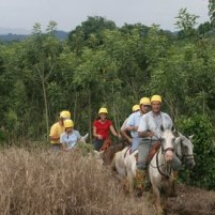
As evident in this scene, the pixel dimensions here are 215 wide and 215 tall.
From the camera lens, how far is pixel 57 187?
7984 millimetres

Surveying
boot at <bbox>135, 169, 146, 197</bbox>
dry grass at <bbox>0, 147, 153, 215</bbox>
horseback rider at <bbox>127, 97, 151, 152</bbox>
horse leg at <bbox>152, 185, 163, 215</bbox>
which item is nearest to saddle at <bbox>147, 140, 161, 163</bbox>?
boot at <bbox>135, 169, 146, 197</bbox>

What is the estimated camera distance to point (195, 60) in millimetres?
15773

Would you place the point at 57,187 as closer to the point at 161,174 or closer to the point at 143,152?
the point at 161,174

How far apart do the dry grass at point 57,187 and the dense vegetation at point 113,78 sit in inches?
267

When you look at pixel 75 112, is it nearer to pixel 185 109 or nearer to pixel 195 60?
pixel 185 109

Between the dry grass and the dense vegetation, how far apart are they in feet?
22.3

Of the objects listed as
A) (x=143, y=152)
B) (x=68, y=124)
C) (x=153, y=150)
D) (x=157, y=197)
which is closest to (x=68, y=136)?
(x=68, y=124)

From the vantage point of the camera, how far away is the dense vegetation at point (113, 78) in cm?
1576

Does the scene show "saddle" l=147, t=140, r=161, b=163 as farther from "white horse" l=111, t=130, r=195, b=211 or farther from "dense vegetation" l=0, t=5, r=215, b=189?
"dense vegetation" l=0, t=5, r=215, b=189

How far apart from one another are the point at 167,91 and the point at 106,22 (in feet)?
118

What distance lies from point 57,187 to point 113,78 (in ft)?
44.3

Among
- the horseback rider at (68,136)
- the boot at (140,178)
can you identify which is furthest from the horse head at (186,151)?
the horseback rider at (68,136)

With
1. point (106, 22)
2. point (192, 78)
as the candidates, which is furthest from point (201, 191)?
point (106, 22)

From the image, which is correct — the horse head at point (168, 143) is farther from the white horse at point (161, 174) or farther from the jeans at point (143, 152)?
the jeans at point (143, 152)
